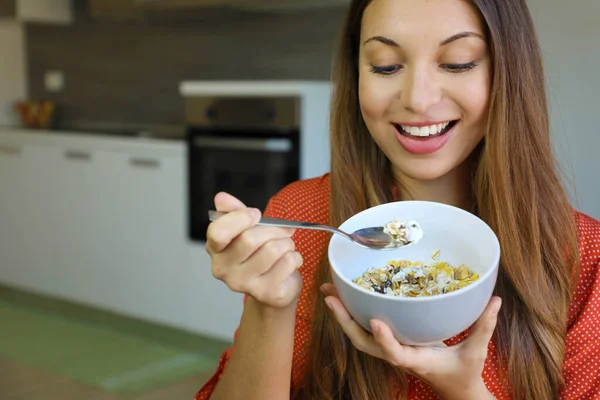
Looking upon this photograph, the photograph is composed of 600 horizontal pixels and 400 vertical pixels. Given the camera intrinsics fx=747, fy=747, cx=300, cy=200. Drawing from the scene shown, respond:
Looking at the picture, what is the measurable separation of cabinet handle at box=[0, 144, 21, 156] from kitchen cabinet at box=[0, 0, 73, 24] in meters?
0.80

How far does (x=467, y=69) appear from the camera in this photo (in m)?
1.06

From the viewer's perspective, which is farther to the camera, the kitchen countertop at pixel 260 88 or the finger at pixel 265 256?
the kitchen countertop at pixel 260 88

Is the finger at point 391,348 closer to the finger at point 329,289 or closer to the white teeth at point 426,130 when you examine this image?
the finger at point 329,289

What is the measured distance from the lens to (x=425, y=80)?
1041mm

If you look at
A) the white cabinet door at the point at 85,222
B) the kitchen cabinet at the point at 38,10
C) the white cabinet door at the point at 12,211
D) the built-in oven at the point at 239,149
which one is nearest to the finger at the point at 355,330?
the built-in oven at the point at 239,149

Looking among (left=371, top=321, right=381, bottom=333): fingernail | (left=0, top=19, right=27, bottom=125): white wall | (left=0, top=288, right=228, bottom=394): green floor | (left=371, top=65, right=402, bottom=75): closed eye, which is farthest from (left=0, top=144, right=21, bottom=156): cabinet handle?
(left=371, top=321, right=381, bottom=333): fingernail

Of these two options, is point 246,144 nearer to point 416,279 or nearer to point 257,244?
point 416,279

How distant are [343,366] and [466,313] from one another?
0.31m

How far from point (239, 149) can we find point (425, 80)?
2.32m

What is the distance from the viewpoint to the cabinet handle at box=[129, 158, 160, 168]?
3.58 m

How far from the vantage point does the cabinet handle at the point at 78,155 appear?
12.7 feet

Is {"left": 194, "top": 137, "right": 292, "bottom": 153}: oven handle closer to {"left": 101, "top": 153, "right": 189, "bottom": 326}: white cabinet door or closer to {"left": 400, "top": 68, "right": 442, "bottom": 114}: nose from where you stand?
{"left": 101, "top": 153, "right": 189, "bottom": 326}: white cabinet door

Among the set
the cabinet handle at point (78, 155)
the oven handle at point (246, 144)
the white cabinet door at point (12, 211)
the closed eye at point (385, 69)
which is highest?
the closed eye at point (385, 69)

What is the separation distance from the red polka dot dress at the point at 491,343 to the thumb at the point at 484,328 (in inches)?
9.2
